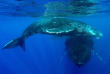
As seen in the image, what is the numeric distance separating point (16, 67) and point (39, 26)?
23.3 meters

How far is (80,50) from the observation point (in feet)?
35.0

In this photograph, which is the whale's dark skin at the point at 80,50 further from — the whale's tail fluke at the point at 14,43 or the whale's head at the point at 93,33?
the whale's tail fluke at the point at 14,43

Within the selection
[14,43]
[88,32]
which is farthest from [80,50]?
[14,43]

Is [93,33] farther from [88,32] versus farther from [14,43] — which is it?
[14,43]

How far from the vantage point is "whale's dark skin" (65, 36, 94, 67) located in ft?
34.1

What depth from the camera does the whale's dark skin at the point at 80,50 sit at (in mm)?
10383

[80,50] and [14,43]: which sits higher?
[80,50]

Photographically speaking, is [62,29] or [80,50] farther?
[80,50]

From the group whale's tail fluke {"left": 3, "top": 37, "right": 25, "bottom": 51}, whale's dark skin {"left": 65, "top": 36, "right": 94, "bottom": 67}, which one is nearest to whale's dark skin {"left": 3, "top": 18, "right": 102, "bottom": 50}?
whale's tail fluke {"left": 3, "top": 37, "right": 25, "bottom": 51}

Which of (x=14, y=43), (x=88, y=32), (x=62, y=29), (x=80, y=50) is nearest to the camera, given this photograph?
(x=62, y=29)

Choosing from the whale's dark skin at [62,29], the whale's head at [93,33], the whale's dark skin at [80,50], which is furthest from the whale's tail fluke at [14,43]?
the whale's head at [93,33]

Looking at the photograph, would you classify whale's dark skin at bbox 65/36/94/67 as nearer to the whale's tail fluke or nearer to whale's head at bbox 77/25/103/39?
whale's head at bbox 77/25/103/39

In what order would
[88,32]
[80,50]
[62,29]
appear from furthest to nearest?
[88,32], [80,50], [62,29]

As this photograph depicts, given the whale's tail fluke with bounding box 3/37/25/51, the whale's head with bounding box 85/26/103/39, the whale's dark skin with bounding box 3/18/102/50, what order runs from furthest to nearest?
the whale's tail fluke with bounding box 3/37/25/51, the whale's head with bounding box 85/26/103/39, the whale's dark skin with bounding box 3/18/102/50
